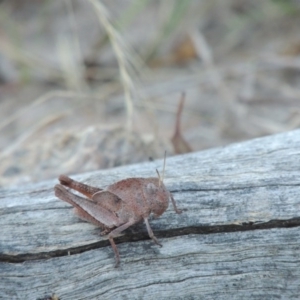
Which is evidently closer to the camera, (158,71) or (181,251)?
(181,251)

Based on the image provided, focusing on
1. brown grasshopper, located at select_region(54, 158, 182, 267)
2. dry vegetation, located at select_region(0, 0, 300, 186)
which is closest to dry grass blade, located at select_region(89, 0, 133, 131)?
dry vegetation, located at select_region(0, 0, 300, 186)

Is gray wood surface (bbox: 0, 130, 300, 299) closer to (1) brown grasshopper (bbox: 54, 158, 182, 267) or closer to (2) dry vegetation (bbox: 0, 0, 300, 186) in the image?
(1) brown grasshopper (bbox: 54, 158, 182, 267)

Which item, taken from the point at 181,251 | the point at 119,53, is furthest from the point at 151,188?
the point at 119,53

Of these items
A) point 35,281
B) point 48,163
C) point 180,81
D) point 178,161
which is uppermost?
point 180,81

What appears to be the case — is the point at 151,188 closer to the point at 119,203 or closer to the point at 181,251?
the point at 119,203

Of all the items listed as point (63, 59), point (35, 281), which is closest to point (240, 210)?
point (35, 281)

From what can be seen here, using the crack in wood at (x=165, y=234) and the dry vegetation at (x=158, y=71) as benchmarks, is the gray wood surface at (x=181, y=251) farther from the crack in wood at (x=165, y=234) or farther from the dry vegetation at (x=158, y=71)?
the dry vegetation at (x=158, y=71)

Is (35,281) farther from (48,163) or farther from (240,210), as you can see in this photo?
(48,163)
